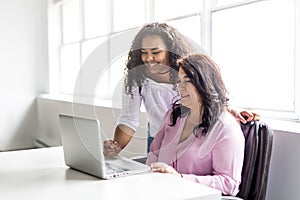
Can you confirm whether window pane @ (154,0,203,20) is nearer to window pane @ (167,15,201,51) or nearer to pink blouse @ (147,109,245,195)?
window pane @ (167,15,201,51)

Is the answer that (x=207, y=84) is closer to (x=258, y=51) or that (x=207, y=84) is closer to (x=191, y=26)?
(x=258, y=51)

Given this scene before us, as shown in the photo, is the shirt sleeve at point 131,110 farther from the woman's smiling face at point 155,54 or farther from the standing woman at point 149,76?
the woman's smiling face at point 155,54

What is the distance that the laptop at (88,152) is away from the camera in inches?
52.9

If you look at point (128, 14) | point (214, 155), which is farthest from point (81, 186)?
point (128, 14)

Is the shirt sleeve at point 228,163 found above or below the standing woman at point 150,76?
below

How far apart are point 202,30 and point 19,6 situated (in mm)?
3399

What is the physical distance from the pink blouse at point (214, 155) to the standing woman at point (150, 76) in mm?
155

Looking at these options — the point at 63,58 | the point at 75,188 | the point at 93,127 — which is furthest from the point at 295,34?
the point at 63,58

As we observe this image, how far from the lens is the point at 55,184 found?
1.30m

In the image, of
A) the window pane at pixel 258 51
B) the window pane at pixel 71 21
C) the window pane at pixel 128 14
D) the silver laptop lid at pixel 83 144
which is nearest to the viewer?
the silver laptop lid at pixel 83 144

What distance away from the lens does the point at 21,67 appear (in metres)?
5.42

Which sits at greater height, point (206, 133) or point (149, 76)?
point (149, 76)

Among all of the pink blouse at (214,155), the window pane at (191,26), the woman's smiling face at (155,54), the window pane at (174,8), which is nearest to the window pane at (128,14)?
the window pane at (174,8)

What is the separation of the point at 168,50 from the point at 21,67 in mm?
4205
